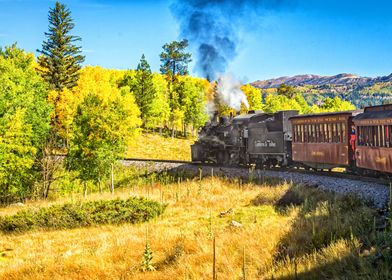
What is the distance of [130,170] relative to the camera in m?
36.3

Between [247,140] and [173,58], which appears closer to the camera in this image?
[247,140]

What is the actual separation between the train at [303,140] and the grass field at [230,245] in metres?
3.70

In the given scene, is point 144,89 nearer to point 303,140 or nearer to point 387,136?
point 303,140

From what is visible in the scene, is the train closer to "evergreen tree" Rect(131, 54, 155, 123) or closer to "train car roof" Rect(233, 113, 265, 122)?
"train car roof" Rect(233, 113, 265, 122)

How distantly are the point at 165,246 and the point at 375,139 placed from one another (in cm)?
1080

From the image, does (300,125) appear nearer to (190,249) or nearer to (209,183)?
(209,183)

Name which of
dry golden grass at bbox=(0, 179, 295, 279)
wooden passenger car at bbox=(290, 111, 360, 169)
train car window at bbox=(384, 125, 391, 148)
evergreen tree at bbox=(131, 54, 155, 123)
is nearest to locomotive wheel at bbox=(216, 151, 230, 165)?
wooden passenger car at bbox=(290, 111, 360, 169)

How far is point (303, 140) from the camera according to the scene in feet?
79.3

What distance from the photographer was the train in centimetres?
1792

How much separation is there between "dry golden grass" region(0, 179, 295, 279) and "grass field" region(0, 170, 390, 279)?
28 millimetres

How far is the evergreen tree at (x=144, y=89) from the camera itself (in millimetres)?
63031

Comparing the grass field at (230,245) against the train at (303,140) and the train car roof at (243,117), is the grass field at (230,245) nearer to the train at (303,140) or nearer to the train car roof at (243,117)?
the train at (303,140)

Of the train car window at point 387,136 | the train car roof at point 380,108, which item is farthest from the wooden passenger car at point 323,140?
the train car window at point 387,136

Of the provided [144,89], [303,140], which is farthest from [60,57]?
[303,140]
